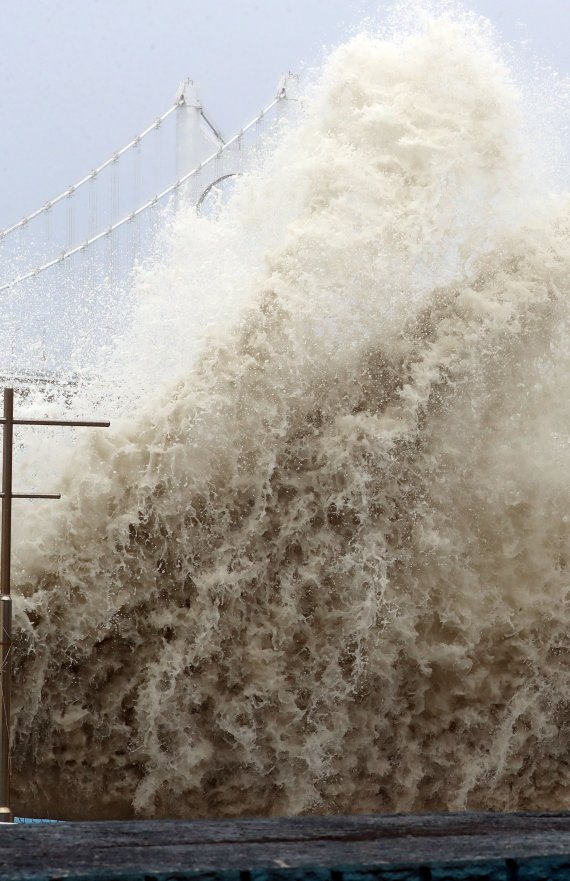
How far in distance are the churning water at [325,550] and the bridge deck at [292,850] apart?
1.93 m

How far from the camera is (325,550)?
277cm

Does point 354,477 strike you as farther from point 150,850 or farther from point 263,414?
point 150,850

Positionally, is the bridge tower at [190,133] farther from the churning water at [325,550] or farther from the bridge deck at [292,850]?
the bridge deck at [292,850]

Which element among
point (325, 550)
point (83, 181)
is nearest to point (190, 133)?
point (83, 181)

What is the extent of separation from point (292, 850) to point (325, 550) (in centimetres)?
206

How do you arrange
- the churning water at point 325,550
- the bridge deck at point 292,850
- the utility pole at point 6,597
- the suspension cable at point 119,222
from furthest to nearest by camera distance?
1. the suspension cable at point 119,222
2. the churning water at point 325,550
3. the utility pole at point 6,597
4. the bridge deck at point 292,850

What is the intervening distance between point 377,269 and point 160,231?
39.3 inches

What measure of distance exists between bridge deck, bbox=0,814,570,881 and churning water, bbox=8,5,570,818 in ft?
6.34

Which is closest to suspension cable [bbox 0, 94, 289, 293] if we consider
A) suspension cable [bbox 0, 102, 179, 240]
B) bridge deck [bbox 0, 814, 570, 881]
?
suspension cable [bbox 0, 102, 179, 240]

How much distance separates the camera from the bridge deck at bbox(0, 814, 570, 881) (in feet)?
2.20

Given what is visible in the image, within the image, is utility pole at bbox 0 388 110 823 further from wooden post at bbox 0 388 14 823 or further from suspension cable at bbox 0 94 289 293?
suspension cable at bbox 0 94 289 293

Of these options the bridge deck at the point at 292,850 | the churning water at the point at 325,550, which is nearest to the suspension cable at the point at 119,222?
the churning water at the point at 325,550

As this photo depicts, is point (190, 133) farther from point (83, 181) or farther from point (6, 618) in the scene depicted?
point (6, 618)

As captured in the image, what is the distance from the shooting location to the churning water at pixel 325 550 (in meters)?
2.70
